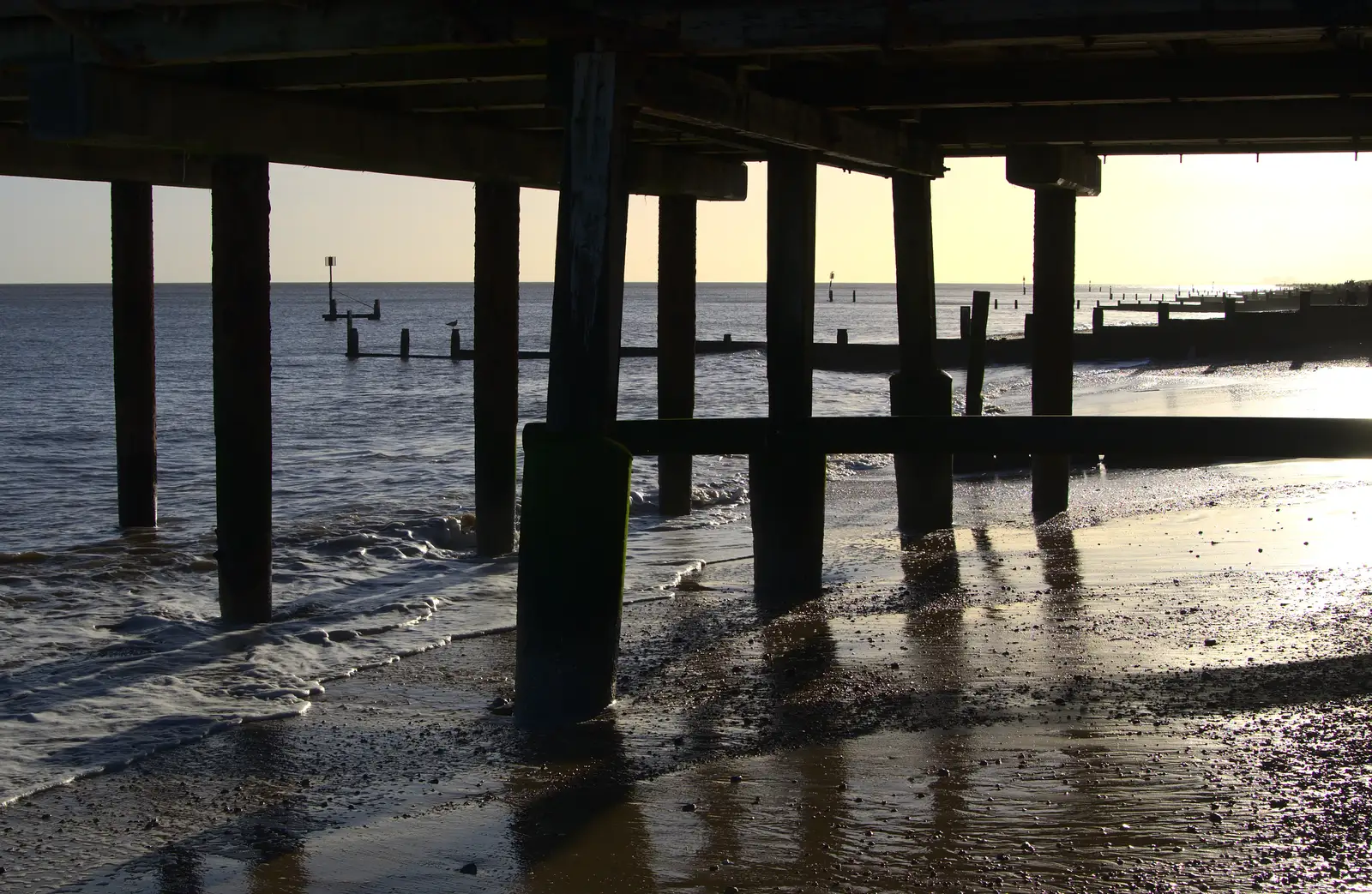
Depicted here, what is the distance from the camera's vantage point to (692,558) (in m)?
12.0

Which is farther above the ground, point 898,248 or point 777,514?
point 898,248

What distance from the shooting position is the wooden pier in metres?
6.68

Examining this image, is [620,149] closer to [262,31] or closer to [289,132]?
[262,31]

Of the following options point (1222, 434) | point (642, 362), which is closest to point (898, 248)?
point (1222, 434)

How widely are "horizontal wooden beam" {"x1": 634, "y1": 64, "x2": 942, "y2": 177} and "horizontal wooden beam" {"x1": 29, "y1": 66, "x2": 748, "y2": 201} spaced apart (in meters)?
0.64

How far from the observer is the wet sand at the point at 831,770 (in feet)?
16.1

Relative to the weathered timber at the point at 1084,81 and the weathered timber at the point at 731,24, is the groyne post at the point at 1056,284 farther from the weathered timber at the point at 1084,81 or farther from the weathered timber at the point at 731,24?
the weathered timber at the point at 731,24

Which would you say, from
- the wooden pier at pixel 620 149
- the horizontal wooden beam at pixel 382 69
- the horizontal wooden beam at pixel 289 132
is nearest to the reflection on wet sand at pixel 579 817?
the wooden pier at pixel 620 149

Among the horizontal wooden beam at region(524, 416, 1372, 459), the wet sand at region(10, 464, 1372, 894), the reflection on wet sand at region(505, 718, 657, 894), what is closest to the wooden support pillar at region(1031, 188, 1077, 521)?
the wet sand at region(10, 464, 1372, 894)

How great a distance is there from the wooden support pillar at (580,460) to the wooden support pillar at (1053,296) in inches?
262

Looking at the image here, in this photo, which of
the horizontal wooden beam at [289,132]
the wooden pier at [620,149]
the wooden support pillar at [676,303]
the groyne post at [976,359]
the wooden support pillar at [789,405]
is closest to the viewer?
the wooden pier at [620,149]

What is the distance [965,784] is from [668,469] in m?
9.24

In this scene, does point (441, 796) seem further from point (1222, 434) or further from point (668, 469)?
point (668, 469)

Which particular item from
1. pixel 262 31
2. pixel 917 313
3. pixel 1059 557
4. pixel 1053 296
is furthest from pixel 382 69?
pixel 1053 296
